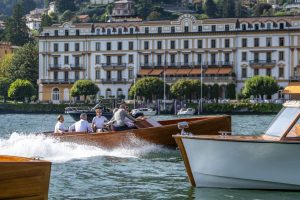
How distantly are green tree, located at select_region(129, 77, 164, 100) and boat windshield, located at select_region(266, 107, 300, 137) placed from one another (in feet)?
287

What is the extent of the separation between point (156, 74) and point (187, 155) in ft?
316

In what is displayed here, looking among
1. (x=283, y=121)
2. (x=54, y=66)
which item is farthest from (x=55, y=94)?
(x=283, y=121)

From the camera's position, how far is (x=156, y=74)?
11469 centimetres

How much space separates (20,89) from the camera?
118 m

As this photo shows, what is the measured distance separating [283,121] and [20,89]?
336 feet

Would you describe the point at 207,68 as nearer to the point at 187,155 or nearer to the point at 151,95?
the point at 151,95

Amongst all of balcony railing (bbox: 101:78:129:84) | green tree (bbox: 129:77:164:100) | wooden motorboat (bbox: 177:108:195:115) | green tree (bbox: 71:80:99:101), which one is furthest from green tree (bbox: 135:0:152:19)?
wooden motorboat (bbox: 177:108:195:115)

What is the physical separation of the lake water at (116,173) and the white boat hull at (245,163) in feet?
0.78

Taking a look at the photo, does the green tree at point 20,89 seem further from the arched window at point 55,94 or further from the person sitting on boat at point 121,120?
the person sitting on boat at point 121,120

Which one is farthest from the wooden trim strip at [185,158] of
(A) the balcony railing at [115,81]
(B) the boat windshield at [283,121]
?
(A) the balcony railing at [115,81]

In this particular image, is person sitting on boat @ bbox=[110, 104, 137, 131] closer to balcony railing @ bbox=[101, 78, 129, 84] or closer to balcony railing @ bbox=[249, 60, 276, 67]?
balcony railing @ bbox=[249, 60, 276, 67]

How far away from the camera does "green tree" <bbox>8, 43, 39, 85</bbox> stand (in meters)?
129

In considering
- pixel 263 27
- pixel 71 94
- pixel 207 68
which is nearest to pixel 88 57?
pixel 71 94

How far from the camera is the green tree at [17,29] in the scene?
163 m
